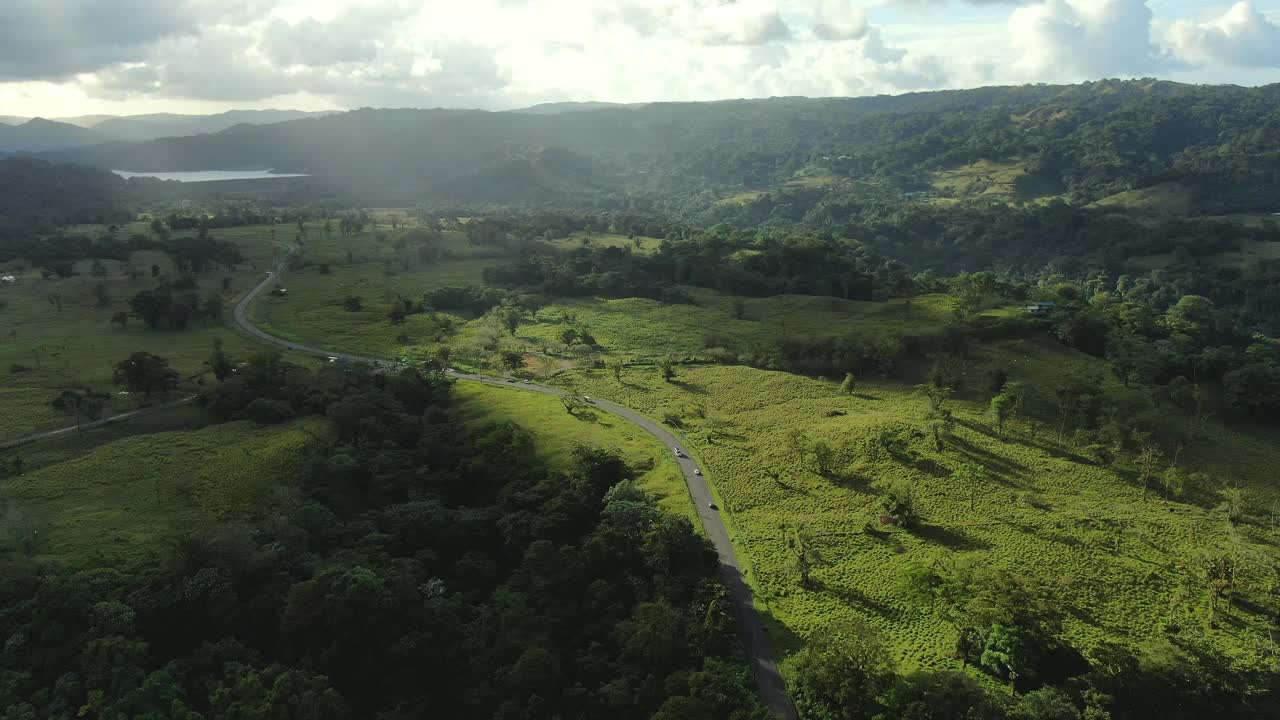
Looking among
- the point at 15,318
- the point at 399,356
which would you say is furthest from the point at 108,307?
the point at 399,356

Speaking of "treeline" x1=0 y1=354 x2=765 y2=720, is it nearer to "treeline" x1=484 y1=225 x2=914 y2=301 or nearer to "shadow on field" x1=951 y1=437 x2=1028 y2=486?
"shadow on field" x1=951 y1=437 x2=1028 y2=486

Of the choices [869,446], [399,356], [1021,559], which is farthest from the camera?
[399,356]

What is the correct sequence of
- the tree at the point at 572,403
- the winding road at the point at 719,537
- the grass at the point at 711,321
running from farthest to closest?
the grass at the point at 711,321 < the tree at the point at 572,403 < the winding road at the point at 719,537

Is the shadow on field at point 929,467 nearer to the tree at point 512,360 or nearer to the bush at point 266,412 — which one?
the tree at point 512,360

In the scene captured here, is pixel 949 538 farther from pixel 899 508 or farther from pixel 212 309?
pixel 212 309

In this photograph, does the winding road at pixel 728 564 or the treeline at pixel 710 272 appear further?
the treeline at pixel 710 272

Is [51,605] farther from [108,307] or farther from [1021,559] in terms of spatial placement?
[108,307]

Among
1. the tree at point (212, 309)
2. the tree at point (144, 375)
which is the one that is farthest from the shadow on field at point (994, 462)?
the tree at point (212, 309)

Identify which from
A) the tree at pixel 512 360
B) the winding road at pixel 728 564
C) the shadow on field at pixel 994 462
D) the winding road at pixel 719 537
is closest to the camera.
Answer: the winding road at pixel 728 564
